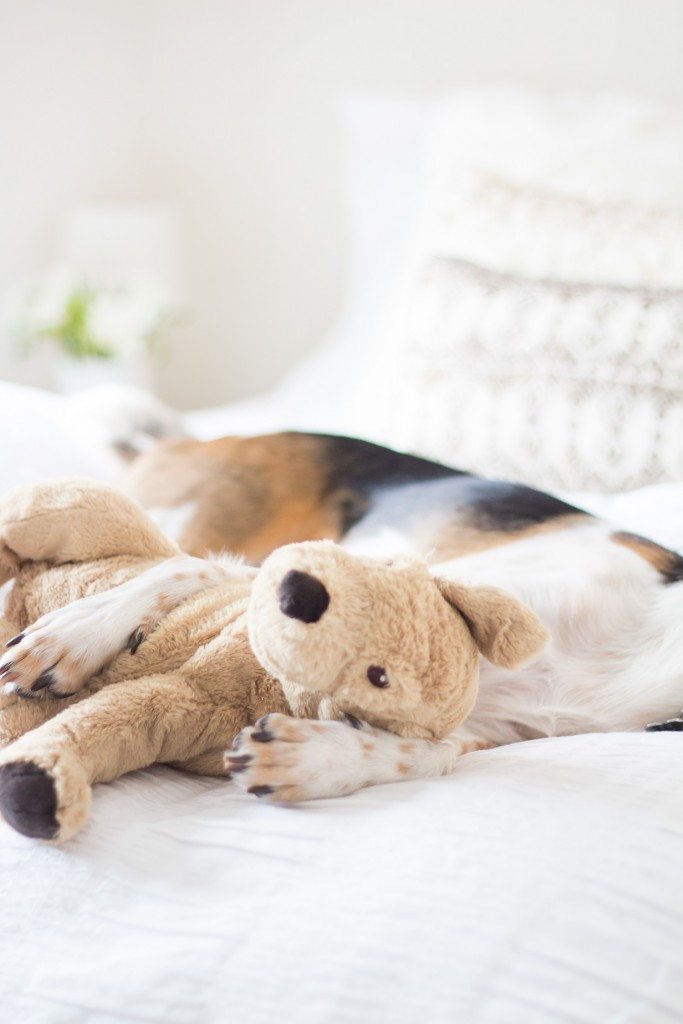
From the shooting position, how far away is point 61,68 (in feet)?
13.1

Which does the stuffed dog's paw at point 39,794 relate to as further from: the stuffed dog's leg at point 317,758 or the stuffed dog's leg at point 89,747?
the stuffed dog's leg at point 317,758

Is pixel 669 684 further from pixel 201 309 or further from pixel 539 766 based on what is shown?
pixel 201 309

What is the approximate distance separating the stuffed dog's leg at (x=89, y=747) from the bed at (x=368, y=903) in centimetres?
3

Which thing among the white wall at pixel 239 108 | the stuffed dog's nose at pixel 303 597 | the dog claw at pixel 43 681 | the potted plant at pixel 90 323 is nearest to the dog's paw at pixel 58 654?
the dog claw at pixel 43 681

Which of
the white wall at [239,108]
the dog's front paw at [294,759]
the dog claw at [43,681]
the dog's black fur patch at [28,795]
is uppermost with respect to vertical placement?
the white wall at [239,108]

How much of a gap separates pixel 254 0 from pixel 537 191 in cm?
205

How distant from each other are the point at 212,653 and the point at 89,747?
0.16 meters

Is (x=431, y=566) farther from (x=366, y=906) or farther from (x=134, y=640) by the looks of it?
(x=366, y=906)

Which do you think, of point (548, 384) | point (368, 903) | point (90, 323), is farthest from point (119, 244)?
point (368, 903)

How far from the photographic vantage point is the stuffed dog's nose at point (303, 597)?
83 cm

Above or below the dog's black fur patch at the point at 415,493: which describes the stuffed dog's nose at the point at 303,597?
above

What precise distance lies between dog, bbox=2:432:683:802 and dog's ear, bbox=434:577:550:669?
2cm

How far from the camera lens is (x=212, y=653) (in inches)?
38.9

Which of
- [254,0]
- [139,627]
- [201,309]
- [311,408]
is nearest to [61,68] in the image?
[254,0]
